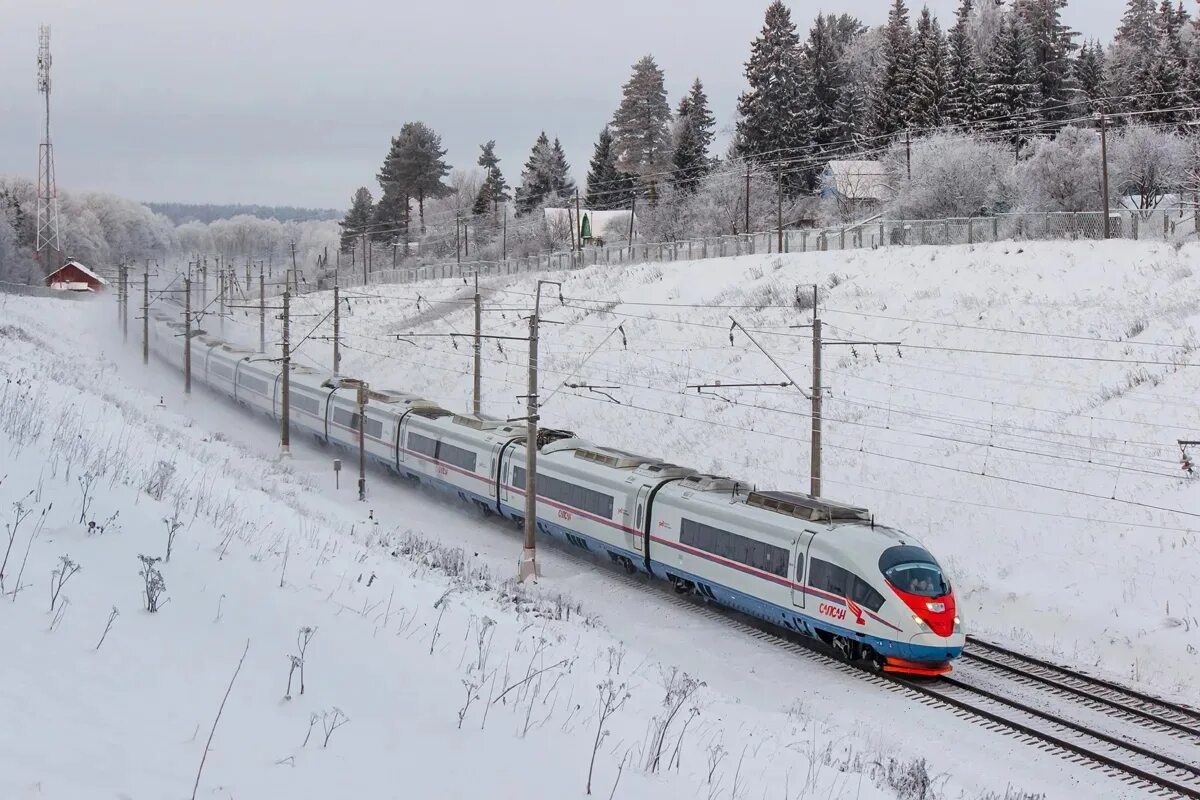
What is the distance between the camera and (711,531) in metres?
22.2

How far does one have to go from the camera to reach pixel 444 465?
32.8 m

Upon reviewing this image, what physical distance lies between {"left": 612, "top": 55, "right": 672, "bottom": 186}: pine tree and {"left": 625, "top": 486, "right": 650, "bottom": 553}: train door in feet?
246

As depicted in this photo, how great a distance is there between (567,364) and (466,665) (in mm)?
40257

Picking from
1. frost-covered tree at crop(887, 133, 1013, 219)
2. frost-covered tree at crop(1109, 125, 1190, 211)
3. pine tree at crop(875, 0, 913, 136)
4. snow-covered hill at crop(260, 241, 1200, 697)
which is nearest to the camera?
snow-covered hill at crop(260, 241, 1200, 697)

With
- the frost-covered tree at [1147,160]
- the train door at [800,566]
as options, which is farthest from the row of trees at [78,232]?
the train door at [800,566]

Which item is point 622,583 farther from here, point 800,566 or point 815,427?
point 800,566

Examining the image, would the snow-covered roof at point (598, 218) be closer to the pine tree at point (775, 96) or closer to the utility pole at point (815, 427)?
the pine tree at point (775, 96)

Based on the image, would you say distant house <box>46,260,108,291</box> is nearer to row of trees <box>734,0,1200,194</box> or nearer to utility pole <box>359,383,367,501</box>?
row of trees <box>734,0,1200,194</box>

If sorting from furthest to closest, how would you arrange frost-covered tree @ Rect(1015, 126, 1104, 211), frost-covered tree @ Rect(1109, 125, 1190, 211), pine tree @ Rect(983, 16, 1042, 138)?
pine tree @ Rect(983, 16, 1042, 138) → frost-covered tree @ Rect(1109, 125, 1190, 211) → frost-covered tree @ Rect(1015, 126, 1104, 211)

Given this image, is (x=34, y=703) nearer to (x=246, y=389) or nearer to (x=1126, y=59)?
(x=246, y=389)

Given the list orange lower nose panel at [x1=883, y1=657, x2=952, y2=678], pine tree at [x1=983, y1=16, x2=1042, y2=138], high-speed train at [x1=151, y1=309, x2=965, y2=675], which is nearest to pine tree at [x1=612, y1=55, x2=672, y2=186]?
pine tree at [x1=983, y1=16, x2=1042, y2=138]

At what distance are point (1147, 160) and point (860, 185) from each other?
19149 millimetres

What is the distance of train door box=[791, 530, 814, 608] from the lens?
778 inches

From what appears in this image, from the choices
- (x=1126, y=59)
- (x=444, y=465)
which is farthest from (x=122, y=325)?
(x=1126, y=59)
